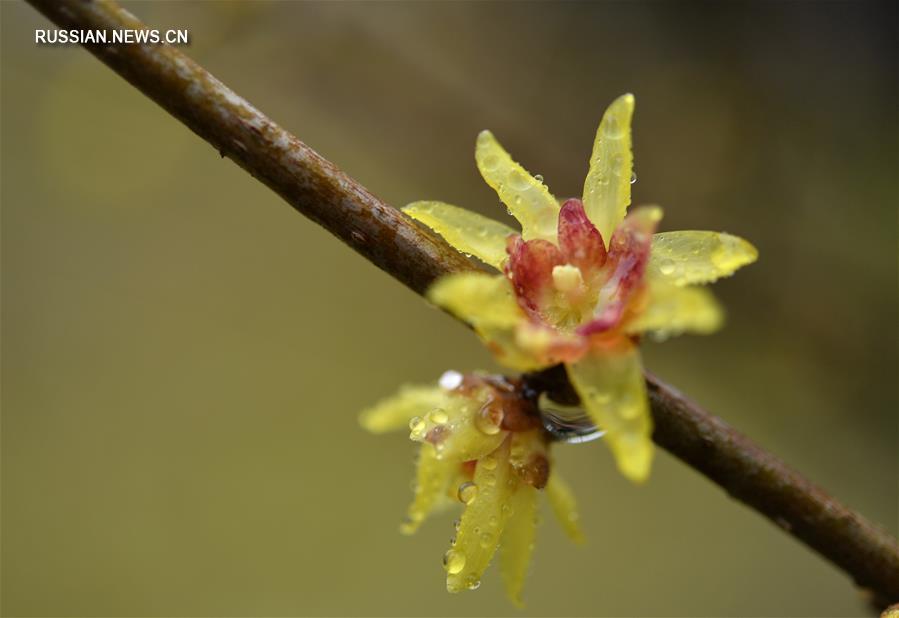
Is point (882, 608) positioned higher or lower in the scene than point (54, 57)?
lower

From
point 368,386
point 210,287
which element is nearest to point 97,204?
point 210,287

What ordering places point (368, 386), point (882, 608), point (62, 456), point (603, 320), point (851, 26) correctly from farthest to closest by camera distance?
point (368, 386) → point (62, 456) → point (851, 26) → point (882, 608) → point (603, 320)

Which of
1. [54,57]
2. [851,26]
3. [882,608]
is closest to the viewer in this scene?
[882,608]

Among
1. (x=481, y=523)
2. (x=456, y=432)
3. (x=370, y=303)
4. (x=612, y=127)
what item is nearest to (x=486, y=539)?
(x=481, y=523)

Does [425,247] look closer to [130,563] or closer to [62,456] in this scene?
[130,563]

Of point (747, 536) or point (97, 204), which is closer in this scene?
point (747, 536)

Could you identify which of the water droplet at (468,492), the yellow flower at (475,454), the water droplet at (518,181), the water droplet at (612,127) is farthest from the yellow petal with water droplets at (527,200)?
the water droplet at (468,492)

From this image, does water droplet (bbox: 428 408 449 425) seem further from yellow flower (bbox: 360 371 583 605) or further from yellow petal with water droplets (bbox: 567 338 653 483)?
yellow petal with water droplets (bbox: 567 338 653 483)

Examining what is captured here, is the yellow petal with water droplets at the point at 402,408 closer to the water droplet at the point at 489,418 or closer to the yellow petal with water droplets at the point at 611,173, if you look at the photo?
the water droplet at the point at 489,418
